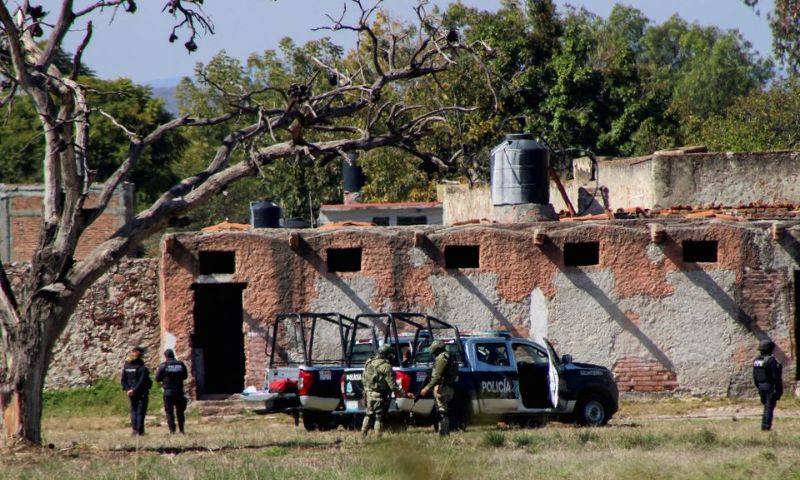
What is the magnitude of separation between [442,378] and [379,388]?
96cm

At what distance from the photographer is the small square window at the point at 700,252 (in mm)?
25625

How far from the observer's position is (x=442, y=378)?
63.0 feet

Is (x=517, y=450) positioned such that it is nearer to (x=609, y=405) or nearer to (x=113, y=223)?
(x=609, y=405)

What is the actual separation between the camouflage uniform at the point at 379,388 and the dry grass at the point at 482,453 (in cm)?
48

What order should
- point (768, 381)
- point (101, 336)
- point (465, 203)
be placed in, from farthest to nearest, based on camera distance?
point (465, 203), point (101, 336), point (768, 381)

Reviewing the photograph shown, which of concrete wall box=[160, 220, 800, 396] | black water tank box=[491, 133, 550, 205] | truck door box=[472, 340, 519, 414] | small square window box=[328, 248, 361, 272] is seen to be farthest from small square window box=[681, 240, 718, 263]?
small square window box=[328, 248, 361, 272]

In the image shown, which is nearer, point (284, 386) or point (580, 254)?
point (284, 386)

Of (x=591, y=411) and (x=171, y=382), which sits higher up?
(x=171, y=382)

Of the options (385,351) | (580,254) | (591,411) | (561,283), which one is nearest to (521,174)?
(580,254)

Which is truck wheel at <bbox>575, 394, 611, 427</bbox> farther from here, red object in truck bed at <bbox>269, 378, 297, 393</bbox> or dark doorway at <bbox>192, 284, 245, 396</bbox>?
dark doorway at <bbox>192, 284, 245, 396</bbox>

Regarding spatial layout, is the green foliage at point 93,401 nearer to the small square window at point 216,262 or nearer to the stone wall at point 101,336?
the stone wall at point 101,336

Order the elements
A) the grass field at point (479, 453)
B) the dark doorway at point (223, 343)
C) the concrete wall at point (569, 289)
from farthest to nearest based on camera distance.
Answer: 1. the dark doorway at point (223, 343)
2. the concrete wall at point (569, 289)
3. the grass field at point (479, 453)

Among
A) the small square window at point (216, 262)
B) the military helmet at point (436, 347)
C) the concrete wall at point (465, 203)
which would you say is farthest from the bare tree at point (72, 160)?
the concrete wall at point (465, 203)

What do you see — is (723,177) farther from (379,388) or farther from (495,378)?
(379,388)
